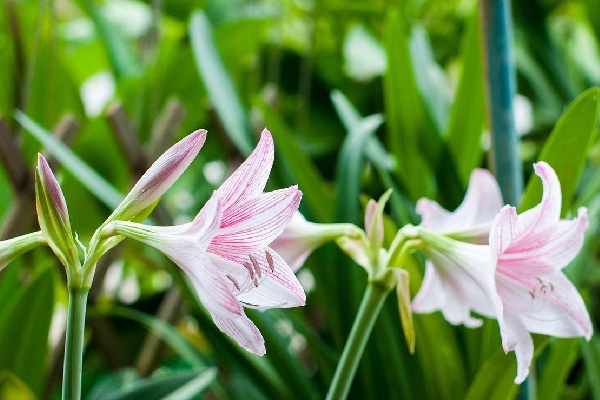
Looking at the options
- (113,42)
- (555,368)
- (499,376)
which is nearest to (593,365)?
(555,368)

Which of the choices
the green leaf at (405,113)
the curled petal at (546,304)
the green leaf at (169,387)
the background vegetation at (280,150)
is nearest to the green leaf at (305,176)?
the background vegetation at (280,150)

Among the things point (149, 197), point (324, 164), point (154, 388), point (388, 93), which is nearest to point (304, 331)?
point (154, 388)

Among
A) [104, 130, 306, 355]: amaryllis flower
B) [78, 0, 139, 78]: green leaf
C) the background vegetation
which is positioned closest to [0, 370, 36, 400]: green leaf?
the background vegetation

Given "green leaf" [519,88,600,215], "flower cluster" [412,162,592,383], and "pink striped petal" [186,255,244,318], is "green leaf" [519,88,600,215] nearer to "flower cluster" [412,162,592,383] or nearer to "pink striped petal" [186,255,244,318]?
"flower cluster" [412,162,592,383]

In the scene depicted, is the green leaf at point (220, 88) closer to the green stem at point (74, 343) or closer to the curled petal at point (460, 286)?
the curled petal at point (460, 286)

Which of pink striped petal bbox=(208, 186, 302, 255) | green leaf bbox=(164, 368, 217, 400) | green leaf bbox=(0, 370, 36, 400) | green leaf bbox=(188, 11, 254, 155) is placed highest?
green leaf bbox=(188, 11, 254, 155)

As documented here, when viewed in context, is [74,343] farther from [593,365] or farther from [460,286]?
[593,365]
